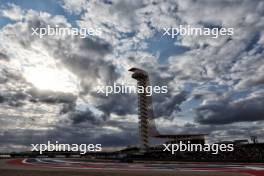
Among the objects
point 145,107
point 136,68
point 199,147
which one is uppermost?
point 136,68

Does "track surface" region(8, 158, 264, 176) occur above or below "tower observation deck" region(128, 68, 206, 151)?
below

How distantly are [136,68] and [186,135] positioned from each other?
3314 centimetres

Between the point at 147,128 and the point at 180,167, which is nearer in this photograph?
the point at 180,167

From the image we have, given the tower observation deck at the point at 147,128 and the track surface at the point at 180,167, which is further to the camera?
the tower observation deck at the point at 147,128

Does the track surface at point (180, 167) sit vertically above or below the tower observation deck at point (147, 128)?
below

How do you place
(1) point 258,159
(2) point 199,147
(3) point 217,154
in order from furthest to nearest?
(2) point 199,147 → (3) point 217,154 → (1) point 258,159

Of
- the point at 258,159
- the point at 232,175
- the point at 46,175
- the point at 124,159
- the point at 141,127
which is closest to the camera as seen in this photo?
the point at 46,175

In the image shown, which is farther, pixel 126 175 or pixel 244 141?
pixel 244 141

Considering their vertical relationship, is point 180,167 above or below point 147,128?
below

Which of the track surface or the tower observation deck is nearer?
the track surface

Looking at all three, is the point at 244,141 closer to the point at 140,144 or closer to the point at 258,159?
the point at 140,144

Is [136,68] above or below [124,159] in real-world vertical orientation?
above

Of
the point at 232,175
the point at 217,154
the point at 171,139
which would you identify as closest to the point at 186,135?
the point at 171,139

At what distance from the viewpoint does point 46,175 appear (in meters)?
28.5
